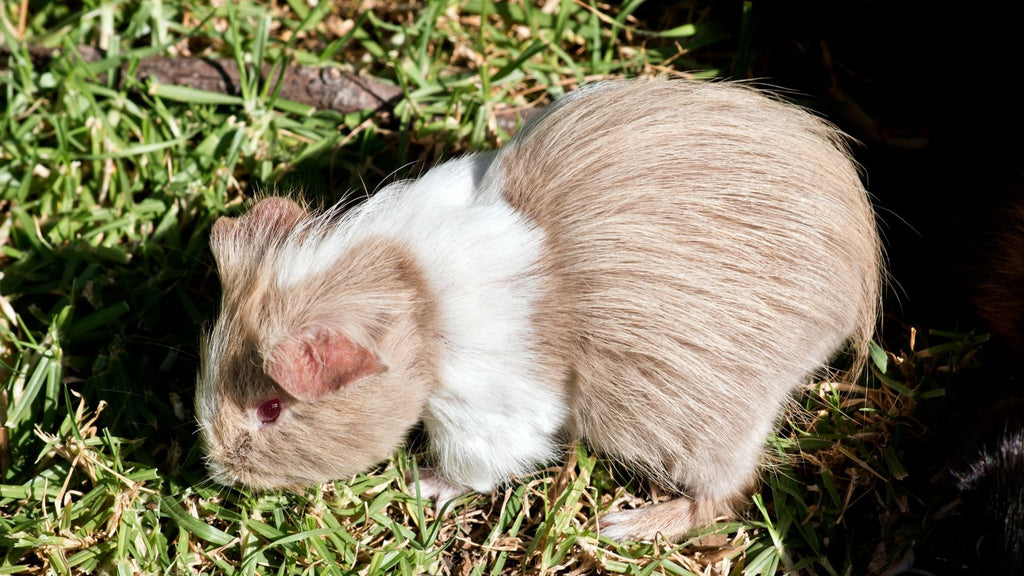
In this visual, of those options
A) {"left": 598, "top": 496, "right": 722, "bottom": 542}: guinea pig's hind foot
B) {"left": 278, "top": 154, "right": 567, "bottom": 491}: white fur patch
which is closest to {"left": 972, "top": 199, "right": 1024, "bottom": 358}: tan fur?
{"left": 598, "top": 496, "right": 722, "bottom": 542}: guinea pig's hind foot

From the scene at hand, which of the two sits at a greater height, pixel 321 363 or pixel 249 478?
pixel 321 363

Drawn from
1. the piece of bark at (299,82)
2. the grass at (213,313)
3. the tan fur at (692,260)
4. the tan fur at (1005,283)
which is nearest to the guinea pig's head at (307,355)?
the grass at (213,313)

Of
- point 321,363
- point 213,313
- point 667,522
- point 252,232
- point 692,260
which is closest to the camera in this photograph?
point 321,363

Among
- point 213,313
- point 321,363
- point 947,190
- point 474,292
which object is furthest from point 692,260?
point 213,313

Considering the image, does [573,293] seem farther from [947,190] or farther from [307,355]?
[947,190]

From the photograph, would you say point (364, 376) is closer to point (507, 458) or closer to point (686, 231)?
point (507, 458)

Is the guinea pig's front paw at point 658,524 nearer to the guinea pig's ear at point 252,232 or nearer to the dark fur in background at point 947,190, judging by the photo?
the dark fur in background at point 947,190
